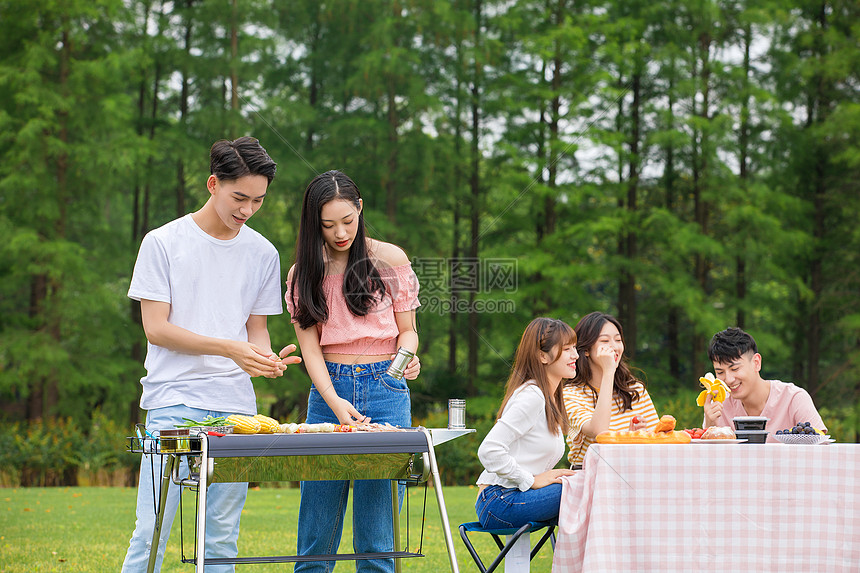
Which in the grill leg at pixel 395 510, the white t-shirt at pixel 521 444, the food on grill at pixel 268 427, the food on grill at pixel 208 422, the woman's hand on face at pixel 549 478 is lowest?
the grill leg at pixel 395 510

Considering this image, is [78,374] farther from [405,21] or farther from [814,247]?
[814,247]

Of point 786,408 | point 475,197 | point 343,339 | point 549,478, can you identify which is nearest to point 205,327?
point 343,339

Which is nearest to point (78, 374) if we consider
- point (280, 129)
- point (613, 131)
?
point (280, 129)

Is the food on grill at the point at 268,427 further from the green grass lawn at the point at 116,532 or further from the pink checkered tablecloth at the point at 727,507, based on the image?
the green grass lawn at the point at 116,532

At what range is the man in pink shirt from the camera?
390cm

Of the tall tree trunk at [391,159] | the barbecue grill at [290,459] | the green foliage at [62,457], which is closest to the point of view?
the barbecue grill at [290,459]

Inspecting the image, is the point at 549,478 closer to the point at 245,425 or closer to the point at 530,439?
the point at 530,439

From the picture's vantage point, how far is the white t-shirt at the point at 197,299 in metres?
2.98

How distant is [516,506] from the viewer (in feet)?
10.9

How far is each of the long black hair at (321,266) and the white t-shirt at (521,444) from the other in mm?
679

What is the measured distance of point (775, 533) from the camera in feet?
9.91

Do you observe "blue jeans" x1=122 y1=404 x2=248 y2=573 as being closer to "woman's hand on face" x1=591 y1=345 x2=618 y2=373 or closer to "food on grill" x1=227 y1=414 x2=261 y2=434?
"food on grill" x1=227 y1=414 x2=261 y2=434

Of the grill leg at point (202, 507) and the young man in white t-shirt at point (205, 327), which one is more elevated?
the young man in white t-shirt at point (205, 327)

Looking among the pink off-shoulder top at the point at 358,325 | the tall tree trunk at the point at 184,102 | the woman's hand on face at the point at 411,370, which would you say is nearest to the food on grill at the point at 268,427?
the pink off-shoulder top at the point at 358,325
